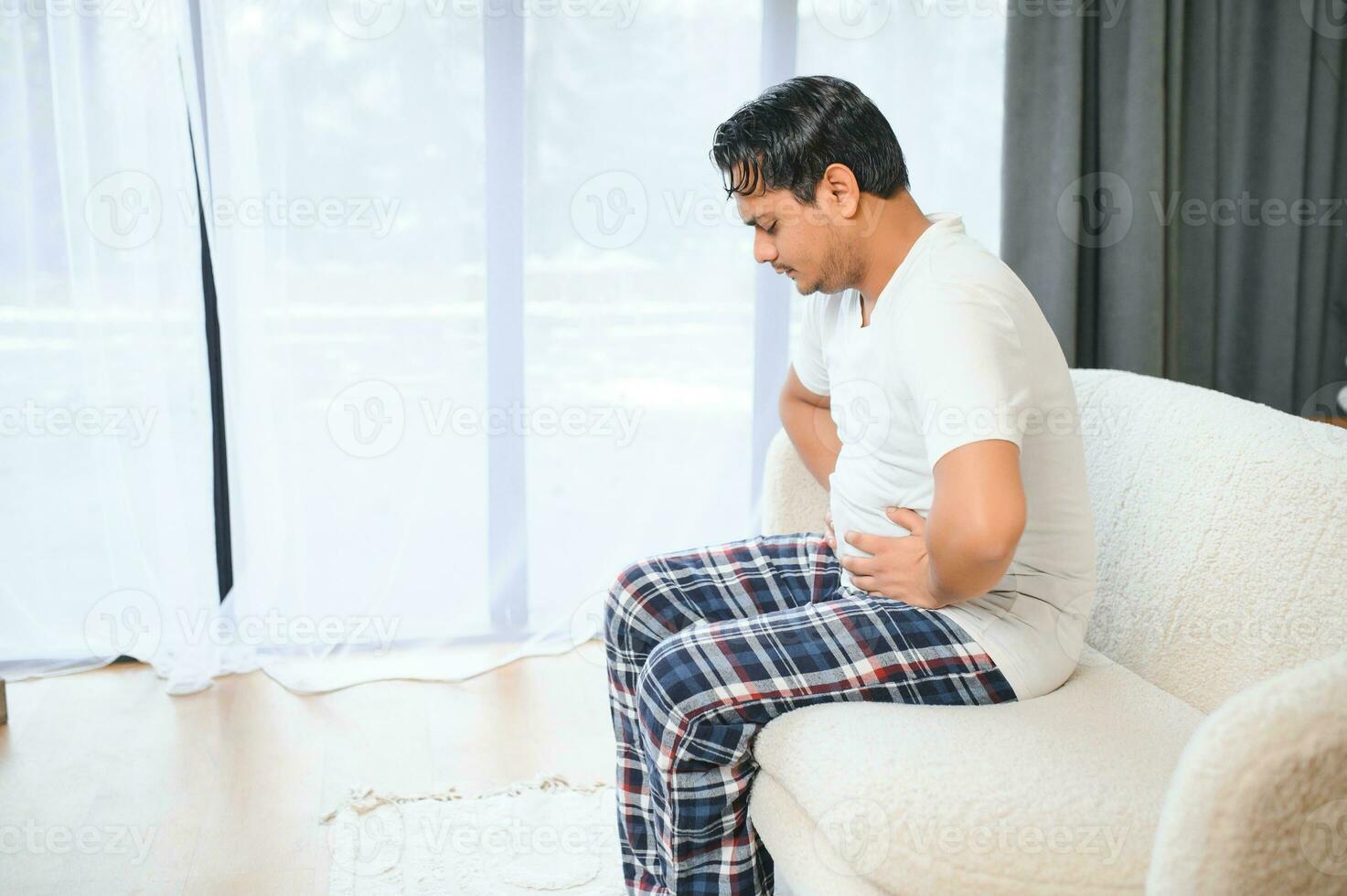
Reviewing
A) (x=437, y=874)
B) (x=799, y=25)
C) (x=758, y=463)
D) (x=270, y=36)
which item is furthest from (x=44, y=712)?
(x=799, y=25)

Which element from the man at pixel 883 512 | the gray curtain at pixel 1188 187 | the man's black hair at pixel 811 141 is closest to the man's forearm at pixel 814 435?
the man at pixel 883 512

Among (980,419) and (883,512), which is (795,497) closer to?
(883,512)

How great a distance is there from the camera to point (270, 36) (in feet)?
7.06

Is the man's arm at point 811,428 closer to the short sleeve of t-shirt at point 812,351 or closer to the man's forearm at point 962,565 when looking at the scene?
the short sleeve of t-shirt at point 812,351

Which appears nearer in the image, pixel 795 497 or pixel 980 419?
pixel 980 419

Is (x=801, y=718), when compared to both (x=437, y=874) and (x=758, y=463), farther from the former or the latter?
(x=758, y=463)

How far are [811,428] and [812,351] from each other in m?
0.13

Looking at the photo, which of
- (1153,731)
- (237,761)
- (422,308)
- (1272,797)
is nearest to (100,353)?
(422,308)

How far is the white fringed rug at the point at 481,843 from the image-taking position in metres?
1.60

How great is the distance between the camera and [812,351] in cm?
157

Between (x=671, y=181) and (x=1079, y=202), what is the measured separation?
0.89m

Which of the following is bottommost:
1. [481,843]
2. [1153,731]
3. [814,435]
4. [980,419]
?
[481,843]

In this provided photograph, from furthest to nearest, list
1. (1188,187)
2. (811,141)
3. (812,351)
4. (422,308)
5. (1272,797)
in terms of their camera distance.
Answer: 1. (1188,187)
2. (422,308)
3. (812,351)
4. (811,141)
5. (1272,797)

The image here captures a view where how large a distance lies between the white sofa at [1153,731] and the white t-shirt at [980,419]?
3.6 inches
